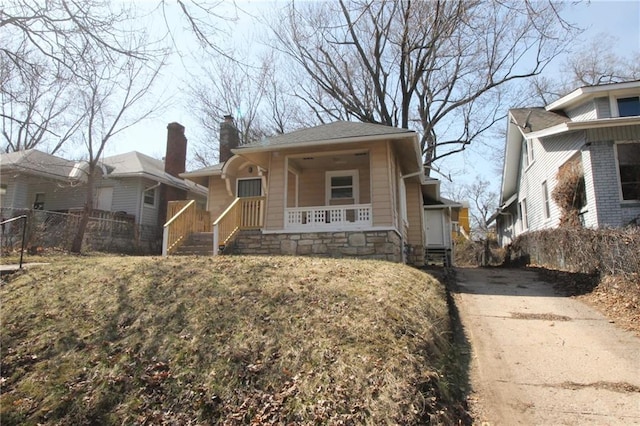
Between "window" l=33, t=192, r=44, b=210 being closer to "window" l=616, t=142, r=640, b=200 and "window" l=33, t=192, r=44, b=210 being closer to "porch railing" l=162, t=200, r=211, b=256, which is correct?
"porch railing" l=162, t=200, r=211, b=256

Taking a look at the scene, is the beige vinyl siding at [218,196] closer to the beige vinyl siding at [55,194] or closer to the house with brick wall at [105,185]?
the house with brick wall at [105,185]

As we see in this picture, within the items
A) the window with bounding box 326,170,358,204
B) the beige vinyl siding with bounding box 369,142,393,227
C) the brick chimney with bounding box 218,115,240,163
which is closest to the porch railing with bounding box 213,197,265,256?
the window with bounding box 326,170,358,204

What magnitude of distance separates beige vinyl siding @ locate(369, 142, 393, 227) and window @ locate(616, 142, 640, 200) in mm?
6725

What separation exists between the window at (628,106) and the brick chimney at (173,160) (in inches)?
722

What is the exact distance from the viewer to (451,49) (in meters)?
20.2

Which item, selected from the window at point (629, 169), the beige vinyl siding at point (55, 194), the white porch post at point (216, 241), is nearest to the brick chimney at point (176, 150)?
the beige vinyl siding at point (55, 194)

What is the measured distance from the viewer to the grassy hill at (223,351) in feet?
10.7

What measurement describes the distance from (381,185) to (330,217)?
164 cm

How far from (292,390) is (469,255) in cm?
2170

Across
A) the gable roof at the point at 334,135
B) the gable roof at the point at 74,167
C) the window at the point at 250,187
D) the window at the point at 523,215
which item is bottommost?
the window at the point at 523,215

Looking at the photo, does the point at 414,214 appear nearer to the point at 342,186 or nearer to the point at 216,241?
the point at 342,186

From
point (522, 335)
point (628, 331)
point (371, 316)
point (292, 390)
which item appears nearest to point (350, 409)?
point (292, 390)

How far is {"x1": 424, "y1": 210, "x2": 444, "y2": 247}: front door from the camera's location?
1838cm

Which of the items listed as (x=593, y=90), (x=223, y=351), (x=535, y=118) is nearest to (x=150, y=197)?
(x=223, y=351)
